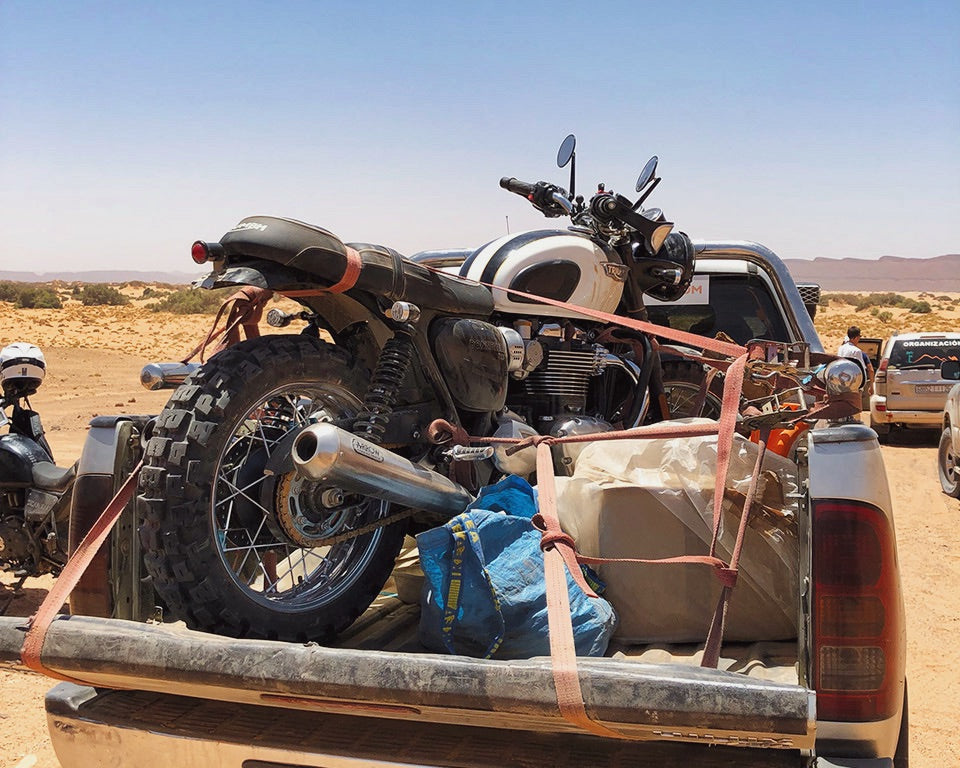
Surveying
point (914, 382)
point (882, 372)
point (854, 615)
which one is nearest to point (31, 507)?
point (854, 615)

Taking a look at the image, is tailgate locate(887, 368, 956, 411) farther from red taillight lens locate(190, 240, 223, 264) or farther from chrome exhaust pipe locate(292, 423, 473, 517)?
red taillight lens locate(190, 240, 223, 264)

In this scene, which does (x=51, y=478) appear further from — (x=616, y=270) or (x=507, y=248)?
(x=616, y=270)

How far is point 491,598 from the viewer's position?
8.68 ft

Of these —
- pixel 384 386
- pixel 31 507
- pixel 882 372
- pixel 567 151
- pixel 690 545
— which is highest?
pixel 567 151

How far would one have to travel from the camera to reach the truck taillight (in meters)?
2.11

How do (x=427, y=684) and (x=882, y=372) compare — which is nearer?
(x=427, y=684)

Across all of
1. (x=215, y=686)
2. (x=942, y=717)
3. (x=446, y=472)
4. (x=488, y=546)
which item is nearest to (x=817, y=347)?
(x=942, y=717)

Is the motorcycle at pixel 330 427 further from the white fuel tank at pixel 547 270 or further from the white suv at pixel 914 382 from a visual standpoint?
the white suv at pixel 914 382

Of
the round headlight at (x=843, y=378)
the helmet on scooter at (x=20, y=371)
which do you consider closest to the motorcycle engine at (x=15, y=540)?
the helmet on scooter at (x=20, y=371)

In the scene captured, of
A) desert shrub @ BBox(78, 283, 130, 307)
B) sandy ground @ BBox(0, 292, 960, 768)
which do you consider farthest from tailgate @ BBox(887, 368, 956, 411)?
desert shrub @ BBox(78, 283, 130, 307)

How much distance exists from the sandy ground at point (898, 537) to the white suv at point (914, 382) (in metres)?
0.46

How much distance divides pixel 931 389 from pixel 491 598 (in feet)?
37.8

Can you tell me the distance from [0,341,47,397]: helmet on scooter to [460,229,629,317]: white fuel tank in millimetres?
3151

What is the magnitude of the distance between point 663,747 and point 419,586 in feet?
3.97
